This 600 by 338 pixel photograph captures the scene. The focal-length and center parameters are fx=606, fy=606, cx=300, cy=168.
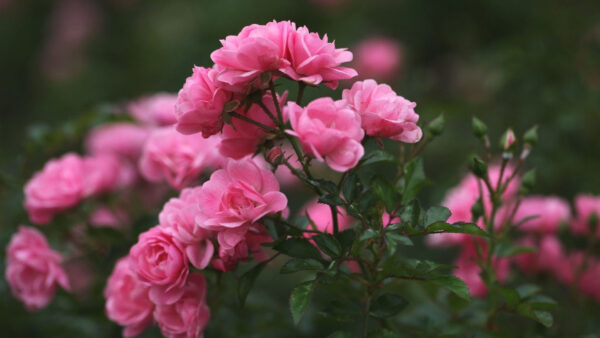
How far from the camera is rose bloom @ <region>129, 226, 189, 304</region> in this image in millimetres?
→ 807

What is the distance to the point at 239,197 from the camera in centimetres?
77

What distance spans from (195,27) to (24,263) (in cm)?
238

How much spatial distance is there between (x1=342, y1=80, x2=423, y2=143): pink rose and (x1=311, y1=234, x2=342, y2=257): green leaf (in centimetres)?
14

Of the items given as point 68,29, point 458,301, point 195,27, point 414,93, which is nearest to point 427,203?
point 414,93

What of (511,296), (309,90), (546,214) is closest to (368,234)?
(511,296)

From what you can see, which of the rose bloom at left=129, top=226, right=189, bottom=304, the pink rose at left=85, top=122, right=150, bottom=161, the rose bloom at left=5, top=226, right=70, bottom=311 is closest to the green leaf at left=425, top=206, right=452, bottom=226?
the rose bloom at left=129, top=226, right=189, bottom=304

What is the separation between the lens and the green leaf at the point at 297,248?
776 mm

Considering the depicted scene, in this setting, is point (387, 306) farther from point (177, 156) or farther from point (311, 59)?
point (177, 156)

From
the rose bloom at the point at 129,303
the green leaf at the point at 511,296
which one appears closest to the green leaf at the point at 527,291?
the green leaf at the point at 511,296

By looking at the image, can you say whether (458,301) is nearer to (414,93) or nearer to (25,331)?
(25,331)

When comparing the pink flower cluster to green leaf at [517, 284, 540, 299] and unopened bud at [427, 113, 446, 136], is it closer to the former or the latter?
unopened bud at [427, 113, 446, 136]

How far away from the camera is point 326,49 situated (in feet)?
2.50

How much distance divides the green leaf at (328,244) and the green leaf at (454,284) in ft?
0.43

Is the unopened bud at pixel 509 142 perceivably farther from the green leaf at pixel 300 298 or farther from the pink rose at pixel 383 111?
the green leaf at pixel 300 298
